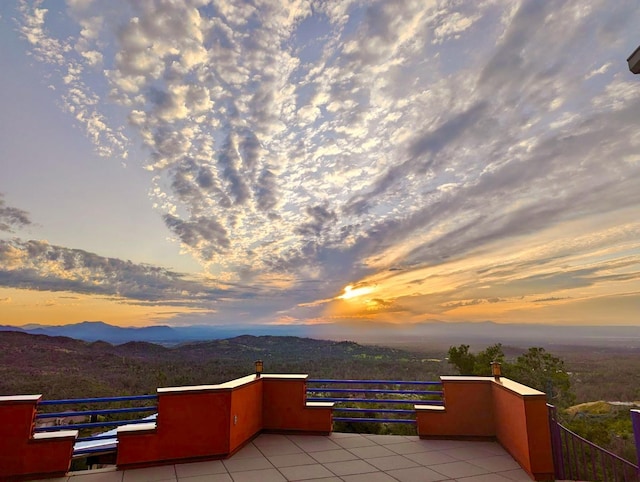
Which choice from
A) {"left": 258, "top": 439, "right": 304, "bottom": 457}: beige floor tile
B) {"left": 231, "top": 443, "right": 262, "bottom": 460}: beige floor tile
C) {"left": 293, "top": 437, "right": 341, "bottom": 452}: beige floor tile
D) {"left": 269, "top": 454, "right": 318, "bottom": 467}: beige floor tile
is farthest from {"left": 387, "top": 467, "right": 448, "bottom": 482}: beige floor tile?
{"left": 231, "top": 443, "right": 262, "bottom": 460}: beige floor tile


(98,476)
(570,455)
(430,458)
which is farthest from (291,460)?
(570,455)

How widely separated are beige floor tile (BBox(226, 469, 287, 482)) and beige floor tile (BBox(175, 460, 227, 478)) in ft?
0.90

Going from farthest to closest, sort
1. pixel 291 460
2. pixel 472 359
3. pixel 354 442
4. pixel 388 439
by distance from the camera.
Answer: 1. pixel 472 359
2. pixel 388 439
3. pixel 354 442
4. pixel 291 460

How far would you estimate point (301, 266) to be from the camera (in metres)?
20.2

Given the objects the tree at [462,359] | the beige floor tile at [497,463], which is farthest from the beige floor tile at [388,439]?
the tree at [462,359]

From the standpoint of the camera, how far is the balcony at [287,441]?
14.3 ft

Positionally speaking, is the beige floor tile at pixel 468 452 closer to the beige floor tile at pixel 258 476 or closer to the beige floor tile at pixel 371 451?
the beige floor tile at pixel 371 451

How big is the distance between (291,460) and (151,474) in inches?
73.5

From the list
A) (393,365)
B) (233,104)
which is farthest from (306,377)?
(393,365)

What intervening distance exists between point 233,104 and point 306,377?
8.14 m

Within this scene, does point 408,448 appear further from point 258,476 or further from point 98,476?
point 98,476

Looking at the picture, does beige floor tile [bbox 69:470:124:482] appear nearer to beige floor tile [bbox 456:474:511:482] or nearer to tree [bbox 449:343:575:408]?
beige floor tile [bbox 456:474:511:482]

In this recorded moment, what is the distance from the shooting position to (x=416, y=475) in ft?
14.6

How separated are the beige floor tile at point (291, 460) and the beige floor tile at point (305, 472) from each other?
5.2 inches
